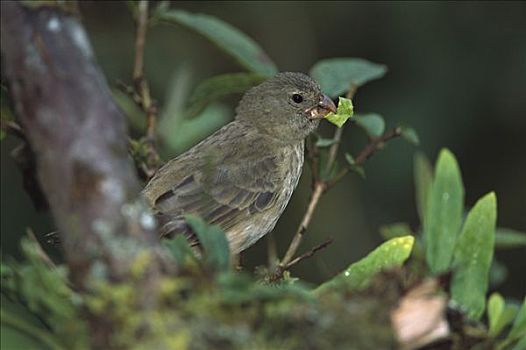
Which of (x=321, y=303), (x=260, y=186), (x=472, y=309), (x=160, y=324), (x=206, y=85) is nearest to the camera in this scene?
(x=160, y=324)

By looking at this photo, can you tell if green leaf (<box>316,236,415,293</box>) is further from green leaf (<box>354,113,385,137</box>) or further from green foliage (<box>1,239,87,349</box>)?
green leaf (<box>354,113,385,137</box>)

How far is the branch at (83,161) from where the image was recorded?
221cm

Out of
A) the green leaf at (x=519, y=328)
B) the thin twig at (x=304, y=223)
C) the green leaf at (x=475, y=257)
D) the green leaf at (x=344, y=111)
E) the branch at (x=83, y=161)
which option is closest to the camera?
the branch at (x=83, y=161)

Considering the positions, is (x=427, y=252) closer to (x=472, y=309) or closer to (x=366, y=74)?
(x=472, y=309)

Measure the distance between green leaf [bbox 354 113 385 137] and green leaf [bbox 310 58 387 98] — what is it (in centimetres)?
29

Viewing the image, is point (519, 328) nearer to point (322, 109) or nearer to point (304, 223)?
point (304, 223)

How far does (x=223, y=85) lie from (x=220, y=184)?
0.57 meters

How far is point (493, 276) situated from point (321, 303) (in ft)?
9.51

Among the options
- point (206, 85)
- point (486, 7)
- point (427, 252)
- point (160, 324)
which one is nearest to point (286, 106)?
point (206, 85)

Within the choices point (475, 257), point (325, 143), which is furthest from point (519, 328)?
point (325, 143)

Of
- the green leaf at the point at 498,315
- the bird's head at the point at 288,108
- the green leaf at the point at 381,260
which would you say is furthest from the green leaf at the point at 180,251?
the bird's head at the point at 288,108

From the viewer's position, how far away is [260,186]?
4.81 m

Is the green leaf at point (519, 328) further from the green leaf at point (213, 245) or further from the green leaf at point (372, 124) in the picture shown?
the green leaf at point (372, 124)

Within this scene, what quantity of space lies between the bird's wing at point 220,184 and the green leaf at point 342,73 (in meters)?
0.49
